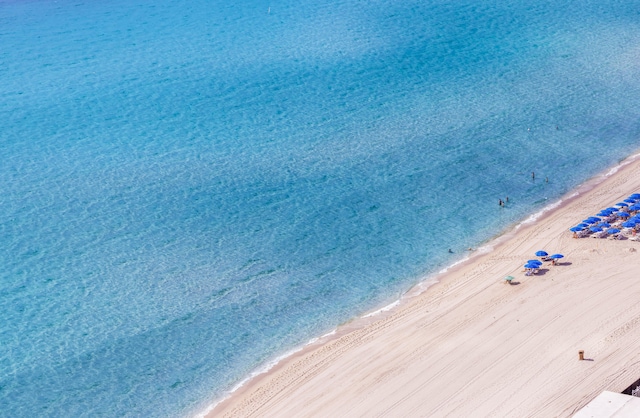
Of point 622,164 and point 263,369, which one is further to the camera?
point 622,164

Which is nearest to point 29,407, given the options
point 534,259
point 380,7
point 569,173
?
point 534,259

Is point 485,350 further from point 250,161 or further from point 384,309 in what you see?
point 250,161

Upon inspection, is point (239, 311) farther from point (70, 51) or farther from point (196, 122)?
point (70, 51)

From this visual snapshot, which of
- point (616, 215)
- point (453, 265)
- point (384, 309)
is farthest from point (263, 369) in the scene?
point (616, 215)

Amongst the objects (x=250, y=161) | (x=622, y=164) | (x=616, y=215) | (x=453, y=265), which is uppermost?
(x=250, y=161)

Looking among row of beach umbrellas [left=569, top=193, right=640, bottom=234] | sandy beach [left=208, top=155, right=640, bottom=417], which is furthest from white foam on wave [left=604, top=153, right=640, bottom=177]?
sandy beach [left=208, top=155, right=640, bottom=417]
